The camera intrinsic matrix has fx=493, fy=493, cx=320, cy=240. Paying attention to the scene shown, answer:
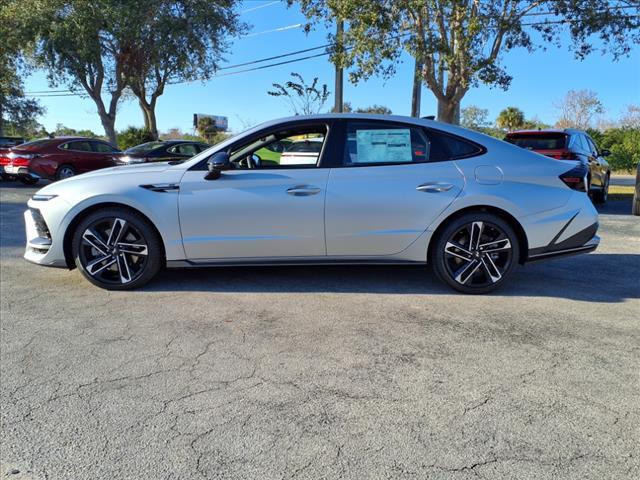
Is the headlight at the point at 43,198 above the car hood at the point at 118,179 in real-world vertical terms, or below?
below

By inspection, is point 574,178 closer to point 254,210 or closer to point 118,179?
point 254,210

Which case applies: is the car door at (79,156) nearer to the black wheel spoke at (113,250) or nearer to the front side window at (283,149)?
the black wheel spoke at (113,250)

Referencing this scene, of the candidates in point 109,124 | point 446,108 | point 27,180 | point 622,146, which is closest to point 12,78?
point 109,124

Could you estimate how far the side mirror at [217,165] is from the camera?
4.28m

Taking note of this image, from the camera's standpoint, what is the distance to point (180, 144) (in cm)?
1473

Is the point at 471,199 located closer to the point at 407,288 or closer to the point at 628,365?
the point at 407,288

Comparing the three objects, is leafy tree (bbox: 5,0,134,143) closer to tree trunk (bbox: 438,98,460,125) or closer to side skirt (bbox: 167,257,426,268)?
tree trunk (bbox: 438,98,460,125)

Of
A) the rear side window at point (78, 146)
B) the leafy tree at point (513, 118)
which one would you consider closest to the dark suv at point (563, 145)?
the rear side window at point (78, 146)

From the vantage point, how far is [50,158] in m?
14.0

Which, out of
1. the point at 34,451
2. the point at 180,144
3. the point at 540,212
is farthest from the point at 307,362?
the point at 180,144

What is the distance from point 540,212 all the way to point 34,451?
4.06 meters

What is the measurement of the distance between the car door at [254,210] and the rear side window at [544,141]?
675cm

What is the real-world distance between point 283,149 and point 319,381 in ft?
7.85

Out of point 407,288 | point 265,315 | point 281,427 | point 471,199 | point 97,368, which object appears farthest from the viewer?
point 407,288
